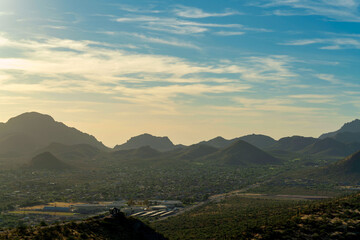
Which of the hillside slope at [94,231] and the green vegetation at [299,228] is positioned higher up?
the hillside slope at [94,231]

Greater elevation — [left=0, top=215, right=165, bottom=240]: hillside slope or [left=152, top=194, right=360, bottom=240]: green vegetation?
[left=0, top=215, right=165, bottom=240]: hillside slope

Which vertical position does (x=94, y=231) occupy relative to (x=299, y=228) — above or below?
above

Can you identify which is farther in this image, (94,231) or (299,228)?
(299,228)

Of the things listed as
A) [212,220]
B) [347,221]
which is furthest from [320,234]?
[212,220]

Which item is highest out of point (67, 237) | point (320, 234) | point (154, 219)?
point (67, 237)

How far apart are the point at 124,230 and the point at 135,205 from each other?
10256 cm

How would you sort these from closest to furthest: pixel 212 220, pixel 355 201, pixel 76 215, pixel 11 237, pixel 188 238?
1. pixel 11 237
2. pixel 188 238
3. pixel 355 201
4. pixel 212 220
5. pixel 76 215

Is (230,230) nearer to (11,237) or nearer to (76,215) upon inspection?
(11,237)

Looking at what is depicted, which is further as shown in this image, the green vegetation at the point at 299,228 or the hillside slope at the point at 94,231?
the green vegetation at the point at 299,228

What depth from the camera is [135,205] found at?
540 feet

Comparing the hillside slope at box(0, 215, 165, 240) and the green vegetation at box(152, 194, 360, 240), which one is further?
the green vegetation at box(152, 194, 360, 240)

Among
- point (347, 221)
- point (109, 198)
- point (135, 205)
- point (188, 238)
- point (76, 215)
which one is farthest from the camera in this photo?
point (109, 198)

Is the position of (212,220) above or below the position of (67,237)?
below

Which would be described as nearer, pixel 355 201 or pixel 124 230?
pixel 124 230
